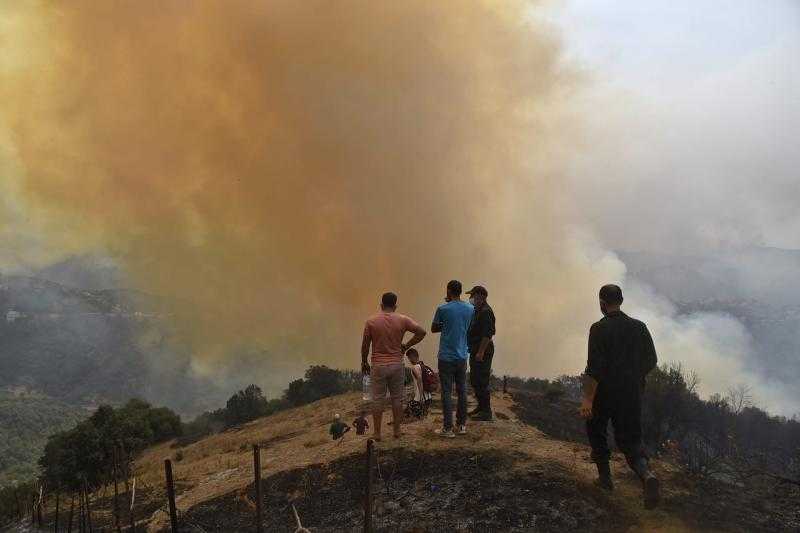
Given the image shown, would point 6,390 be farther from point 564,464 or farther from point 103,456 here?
point 564,464

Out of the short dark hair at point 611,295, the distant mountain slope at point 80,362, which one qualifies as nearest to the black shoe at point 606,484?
the short dark hair at point 611,295

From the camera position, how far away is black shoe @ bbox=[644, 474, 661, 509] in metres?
5.57

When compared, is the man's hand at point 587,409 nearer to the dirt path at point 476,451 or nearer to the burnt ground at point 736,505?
the dirt path at point 476,451

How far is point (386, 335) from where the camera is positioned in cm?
773

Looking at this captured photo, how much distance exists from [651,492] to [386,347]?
389cm

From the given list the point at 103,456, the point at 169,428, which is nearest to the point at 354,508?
the point at 103,456

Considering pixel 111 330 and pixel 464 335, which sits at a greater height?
pixel 111 330

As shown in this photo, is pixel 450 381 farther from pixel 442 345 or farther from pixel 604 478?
pixel 604 478

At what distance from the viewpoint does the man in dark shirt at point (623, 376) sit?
18.4 ft

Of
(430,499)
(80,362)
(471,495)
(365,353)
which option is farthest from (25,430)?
(471,495)

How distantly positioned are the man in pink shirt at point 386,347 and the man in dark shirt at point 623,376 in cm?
295

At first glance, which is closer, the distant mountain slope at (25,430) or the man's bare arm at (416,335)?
the man's bare arm at (416,335)

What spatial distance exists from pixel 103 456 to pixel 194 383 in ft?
584

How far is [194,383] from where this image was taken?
188750mm
